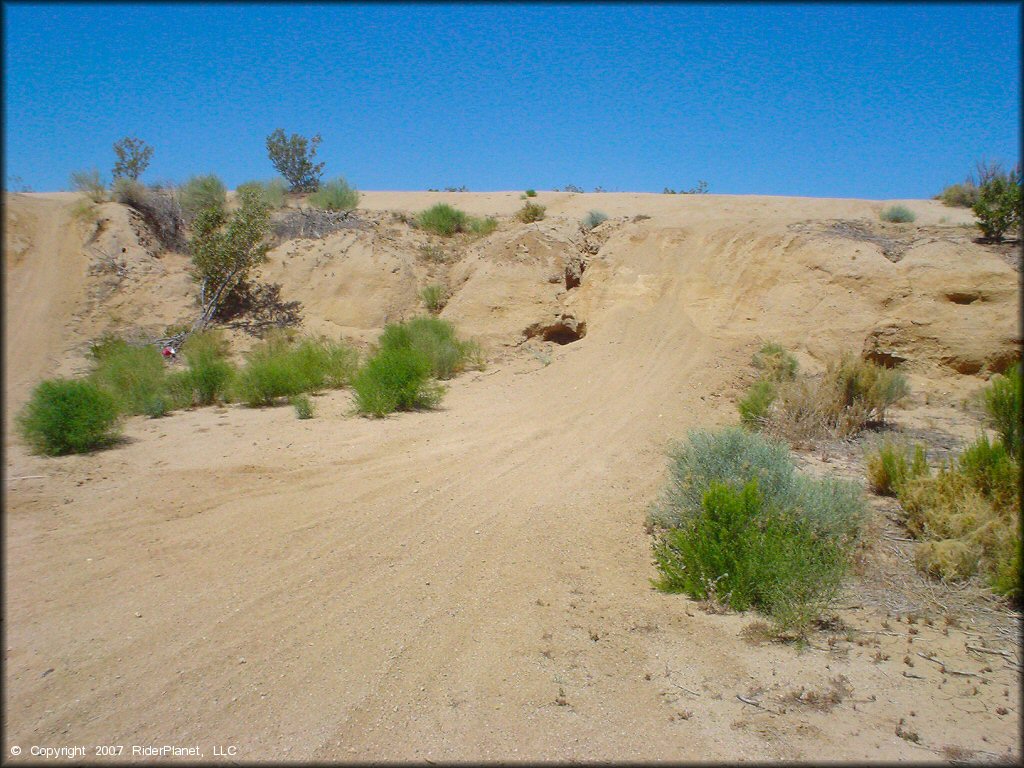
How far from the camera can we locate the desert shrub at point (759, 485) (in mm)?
5211

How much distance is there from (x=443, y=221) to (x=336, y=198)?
3.52m

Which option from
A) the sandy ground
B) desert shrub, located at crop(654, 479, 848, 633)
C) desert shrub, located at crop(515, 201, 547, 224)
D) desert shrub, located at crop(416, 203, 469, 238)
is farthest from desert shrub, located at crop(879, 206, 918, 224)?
desert shrub, located at crop(654, 479, 848, 633)

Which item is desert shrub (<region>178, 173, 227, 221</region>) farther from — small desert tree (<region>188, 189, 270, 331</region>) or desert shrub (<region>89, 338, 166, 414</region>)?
desert shrub (<region>89, 338, 166, 414</region>)

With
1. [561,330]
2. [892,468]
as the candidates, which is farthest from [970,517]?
[561,330]

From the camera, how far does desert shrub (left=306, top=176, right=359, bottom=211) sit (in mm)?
18914

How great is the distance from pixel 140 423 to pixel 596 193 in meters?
26.7

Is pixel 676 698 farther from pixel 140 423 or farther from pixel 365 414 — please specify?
pixel 140 423

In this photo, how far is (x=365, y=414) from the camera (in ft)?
30.0

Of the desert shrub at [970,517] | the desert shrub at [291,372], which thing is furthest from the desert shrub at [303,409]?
the desert shrub at [970,517]

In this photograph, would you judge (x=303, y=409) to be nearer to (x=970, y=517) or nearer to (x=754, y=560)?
(x=754, y=560)

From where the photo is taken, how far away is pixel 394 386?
9.27 metres

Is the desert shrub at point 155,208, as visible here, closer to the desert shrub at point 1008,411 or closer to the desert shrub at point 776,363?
the desert shrub at point 776,363

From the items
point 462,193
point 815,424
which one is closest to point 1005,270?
point 815,424

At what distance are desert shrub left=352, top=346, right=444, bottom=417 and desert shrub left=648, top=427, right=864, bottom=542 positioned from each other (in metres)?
4.22
